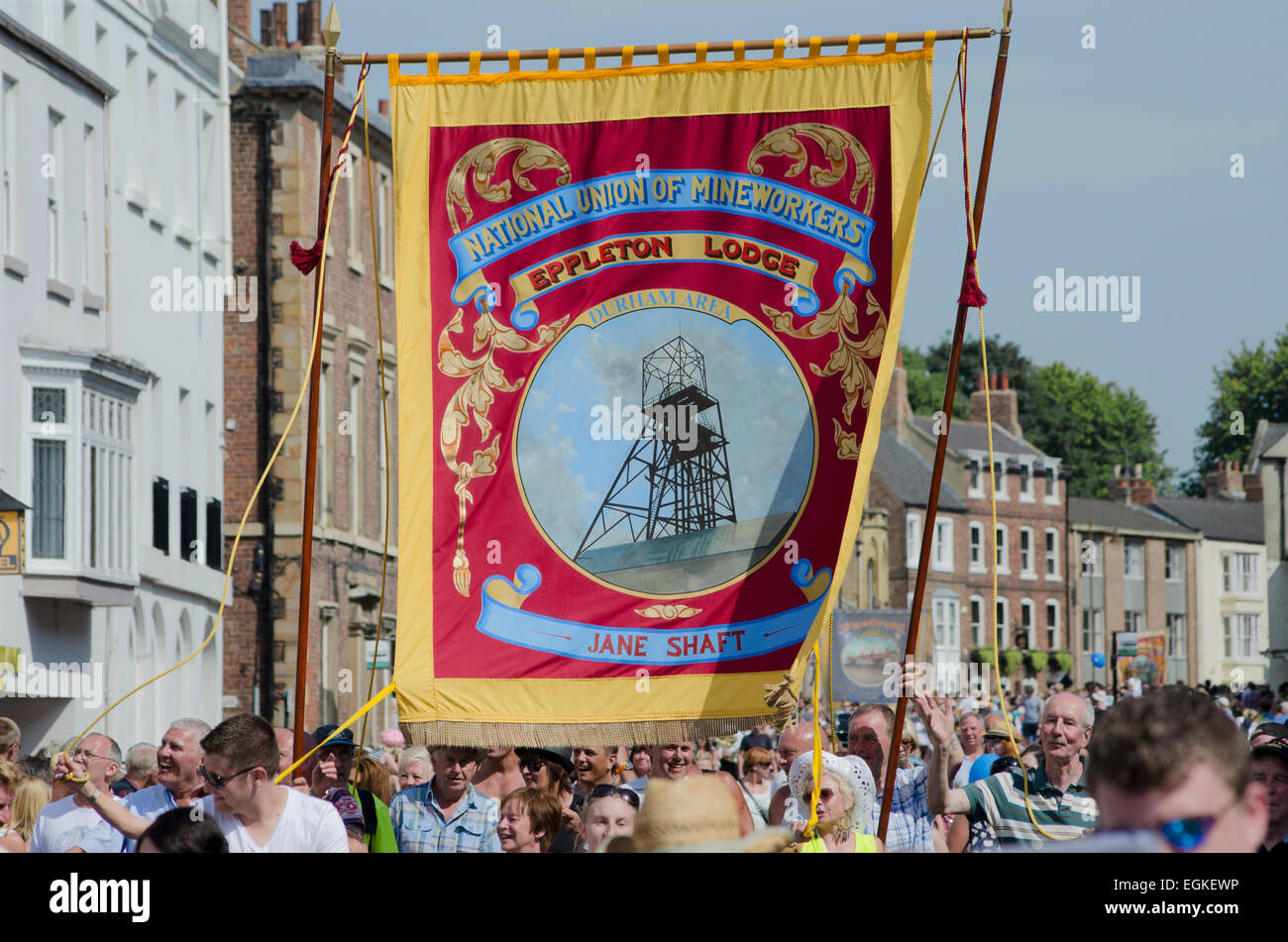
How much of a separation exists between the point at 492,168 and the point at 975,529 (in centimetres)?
7107

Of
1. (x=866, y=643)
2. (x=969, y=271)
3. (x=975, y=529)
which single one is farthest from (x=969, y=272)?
(x=975, y=529)

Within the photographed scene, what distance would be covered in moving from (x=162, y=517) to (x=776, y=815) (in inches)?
850

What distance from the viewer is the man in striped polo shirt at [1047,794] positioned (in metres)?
7.63

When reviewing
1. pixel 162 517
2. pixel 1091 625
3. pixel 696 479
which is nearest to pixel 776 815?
pixel 696 479

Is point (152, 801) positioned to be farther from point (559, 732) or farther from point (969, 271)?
point (969, 271)

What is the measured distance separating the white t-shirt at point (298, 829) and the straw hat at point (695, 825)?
3.22 m

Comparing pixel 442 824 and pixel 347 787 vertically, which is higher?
pixel 347 787

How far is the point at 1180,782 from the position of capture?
9.46ft

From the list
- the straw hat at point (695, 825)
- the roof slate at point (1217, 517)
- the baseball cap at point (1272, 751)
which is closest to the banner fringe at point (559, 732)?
the baseball cap at point (1272, 751)

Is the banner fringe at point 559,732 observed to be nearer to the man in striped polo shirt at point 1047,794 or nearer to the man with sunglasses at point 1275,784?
the man in striped polo shirt at point 1047,794

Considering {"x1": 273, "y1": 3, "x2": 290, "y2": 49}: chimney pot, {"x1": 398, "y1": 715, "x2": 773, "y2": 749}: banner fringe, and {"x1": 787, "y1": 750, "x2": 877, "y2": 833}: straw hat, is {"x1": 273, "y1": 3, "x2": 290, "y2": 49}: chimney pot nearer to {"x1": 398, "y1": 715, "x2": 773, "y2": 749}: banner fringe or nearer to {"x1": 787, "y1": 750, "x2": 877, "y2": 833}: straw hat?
{"x1": 398, "y1": 715, "x2": 773, "y2": 749}: banner fringe

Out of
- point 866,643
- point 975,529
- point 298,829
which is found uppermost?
point 975,529

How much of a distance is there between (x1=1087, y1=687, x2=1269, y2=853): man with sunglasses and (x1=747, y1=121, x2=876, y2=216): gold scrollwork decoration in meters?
5.03
